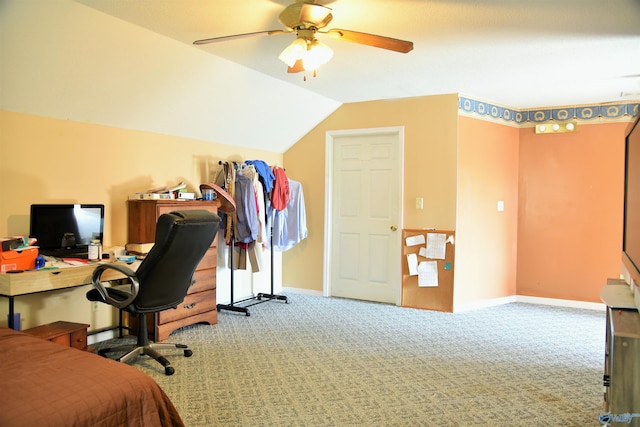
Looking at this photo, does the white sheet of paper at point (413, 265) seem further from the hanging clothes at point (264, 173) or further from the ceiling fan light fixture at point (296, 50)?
the ceiling fan light fixture at point (296, 50)

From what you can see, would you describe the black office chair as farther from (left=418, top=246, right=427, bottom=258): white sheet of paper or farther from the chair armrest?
(left=418, top=246, right=427, bottom=258): white sheet of paper

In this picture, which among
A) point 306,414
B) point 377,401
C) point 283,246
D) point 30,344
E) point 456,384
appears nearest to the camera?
point 30,344

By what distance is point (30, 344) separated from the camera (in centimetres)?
194

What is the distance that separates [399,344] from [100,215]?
2621 mm

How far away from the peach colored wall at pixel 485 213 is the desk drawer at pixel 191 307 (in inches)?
101

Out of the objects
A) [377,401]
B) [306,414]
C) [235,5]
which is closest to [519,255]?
[377,401]

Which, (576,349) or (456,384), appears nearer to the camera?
(456,384)

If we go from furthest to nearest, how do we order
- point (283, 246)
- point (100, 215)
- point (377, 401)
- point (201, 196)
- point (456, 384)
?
point (283, 246)
point (201, 196)
point (100, 215)
point (456, 384)
point (377, 401)

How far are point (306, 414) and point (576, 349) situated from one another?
2.50m

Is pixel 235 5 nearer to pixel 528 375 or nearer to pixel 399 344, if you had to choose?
pixel 399 344

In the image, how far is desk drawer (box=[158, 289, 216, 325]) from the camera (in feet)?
12.1

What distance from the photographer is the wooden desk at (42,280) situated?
2695 millimetres

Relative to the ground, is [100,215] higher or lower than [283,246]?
higher

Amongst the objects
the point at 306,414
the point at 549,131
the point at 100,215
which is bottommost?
the point at 306,414
